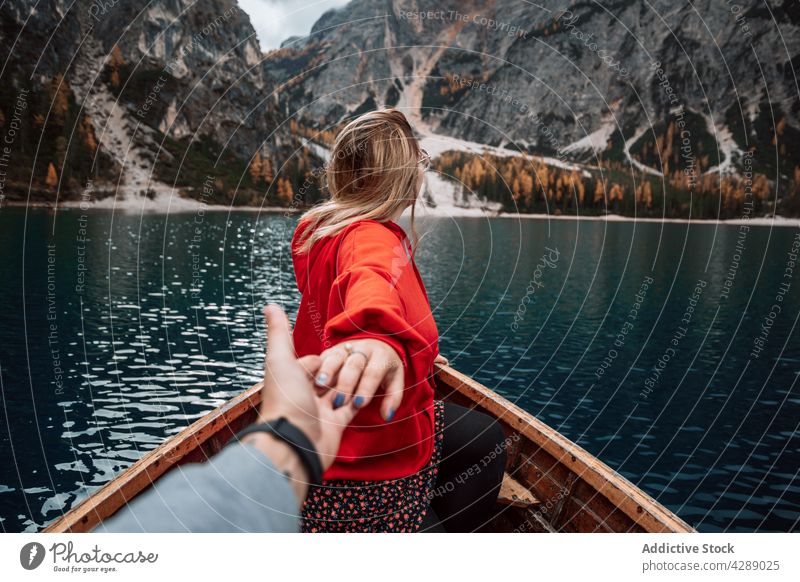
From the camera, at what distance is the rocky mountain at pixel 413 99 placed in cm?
4062

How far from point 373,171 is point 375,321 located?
1004 mm

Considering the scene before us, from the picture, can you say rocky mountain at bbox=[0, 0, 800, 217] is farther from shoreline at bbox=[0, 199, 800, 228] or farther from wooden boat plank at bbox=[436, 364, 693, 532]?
wooden boat plank at bbox=[436, 364, 693, 532]

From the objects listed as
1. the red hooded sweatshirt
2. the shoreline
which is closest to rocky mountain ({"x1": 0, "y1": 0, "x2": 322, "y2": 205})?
the shoreline

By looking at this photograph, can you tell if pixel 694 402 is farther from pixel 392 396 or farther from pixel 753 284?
pixel 753 284

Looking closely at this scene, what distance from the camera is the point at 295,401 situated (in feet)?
3.06

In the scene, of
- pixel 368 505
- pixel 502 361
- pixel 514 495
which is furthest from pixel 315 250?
pixel 502 361

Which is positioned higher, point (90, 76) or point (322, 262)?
point (90, 76)

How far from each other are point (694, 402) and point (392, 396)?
15.5 meters

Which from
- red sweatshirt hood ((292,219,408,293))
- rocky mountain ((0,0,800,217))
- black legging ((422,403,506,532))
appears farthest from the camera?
rocky mountain ((0,0,800,217))

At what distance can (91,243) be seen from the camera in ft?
119

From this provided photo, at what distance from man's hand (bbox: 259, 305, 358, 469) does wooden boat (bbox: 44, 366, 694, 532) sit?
12.7 feet

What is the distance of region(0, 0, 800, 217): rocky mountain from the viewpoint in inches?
1599

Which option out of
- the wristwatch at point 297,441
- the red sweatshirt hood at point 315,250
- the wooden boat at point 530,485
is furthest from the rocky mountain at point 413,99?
the wristwatch at point 297,441
